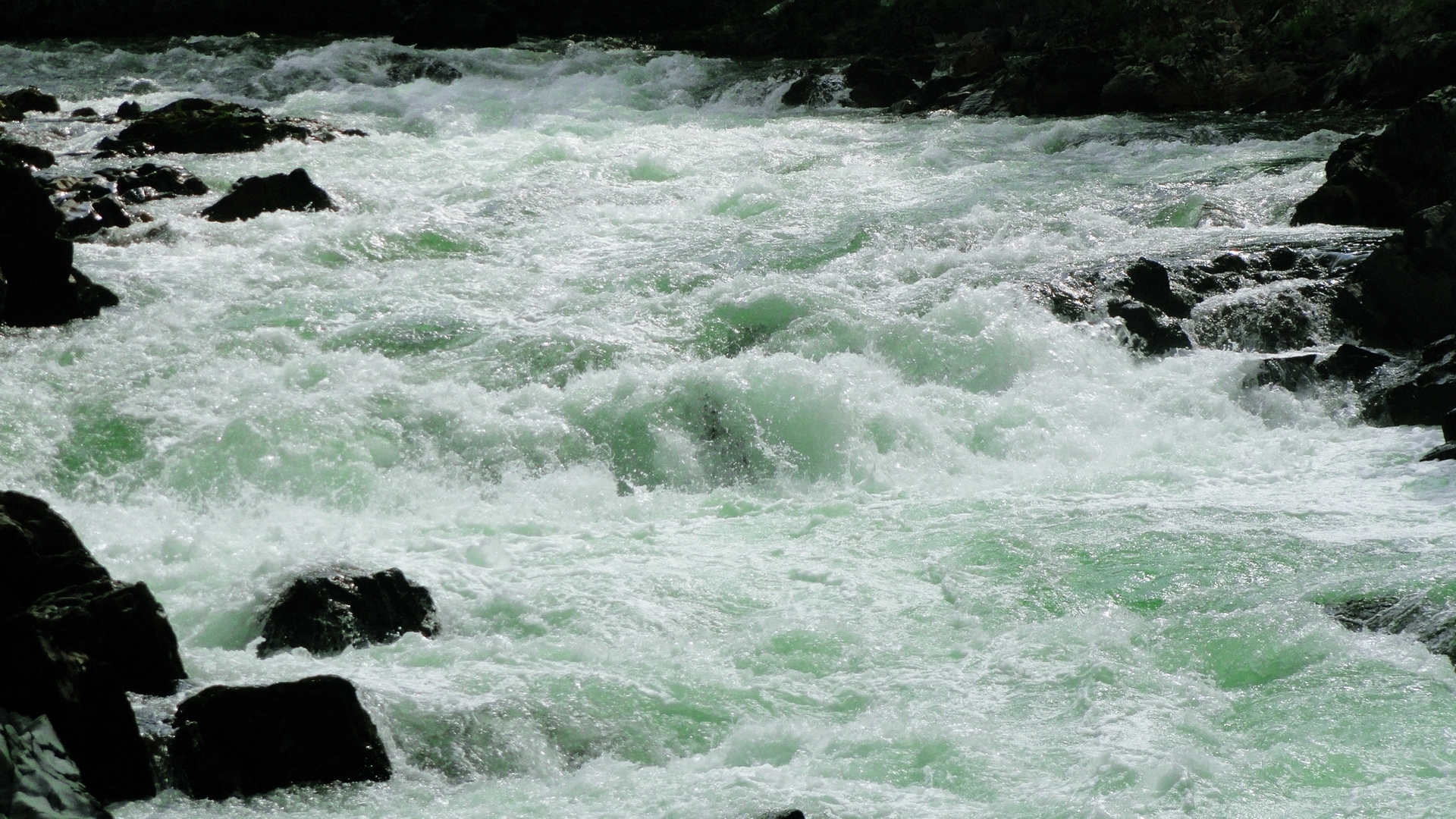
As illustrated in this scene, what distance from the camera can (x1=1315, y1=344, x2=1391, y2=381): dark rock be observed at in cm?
801

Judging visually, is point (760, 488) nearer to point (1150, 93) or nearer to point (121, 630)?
point (121, 630)

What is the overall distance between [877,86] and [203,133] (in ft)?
28.1

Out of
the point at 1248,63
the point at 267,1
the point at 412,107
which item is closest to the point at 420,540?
the point at 412,107

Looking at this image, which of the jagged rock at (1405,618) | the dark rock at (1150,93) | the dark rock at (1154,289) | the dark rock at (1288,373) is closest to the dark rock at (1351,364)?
the dark rock at (1288,373)

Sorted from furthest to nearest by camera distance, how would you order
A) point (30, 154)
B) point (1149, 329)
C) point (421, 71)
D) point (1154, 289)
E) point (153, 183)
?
point (421, 71), point (30, 154), point (153, 183), point (1154, 289), point (1149, 329)

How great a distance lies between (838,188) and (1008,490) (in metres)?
6.07

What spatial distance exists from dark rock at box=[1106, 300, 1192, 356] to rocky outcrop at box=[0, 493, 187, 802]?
6.33 meters

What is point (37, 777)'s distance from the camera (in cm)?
326

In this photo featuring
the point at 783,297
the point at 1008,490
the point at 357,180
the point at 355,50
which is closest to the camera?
the point at 1008,490

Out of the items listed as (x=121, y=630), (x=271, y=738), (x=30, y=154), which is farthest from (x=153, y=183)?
(x=271, y=738)

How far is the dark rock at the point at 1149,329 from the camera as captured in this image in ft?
28.1

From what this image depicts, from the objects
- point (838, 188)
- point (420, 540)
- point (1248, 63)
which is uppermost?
point (1248, 63)

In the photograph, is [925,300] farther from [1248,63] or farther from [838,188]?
[1248,63]

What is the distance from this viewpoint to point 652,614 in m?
5.15
